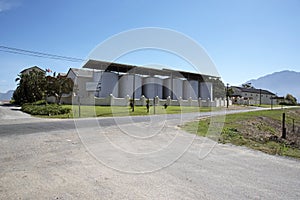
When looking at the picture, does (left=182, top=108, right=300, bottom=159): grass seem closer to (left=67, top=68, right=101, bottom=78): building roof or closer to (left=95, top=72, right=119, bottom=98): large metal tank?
(left=95, top=72, right=119, bottom=98): large metal tank

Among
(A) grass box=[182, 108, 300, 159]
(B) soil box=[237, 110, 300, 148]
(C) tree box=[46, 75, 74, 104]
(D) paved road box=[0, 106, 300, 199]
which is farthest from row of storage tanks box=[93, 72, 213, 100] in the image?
(D) paved road box=[0, 106, 300, 199]

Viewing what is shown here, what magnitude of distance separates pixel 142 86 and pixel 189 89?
1043cm

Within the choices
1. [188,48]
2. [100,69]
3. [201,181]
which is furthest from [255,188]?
[100,69]

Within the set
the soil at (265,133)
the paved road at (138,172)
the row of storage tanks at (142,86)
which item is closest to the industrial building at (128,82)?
the row of storage tanks at (142,86)

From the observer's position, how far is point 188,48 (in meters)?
8.34

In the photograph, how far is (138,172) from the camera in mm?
5512

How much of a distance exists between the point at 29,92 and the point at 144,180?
40135 millimetres

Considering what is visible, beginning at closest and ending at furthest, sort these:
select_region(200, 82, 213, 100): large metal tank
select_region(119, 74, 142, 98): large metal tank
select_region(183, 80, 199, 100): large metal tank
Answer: select_region(119, 74, 142, 98): large metal tank, select_region(183, 80, 199, 100): large metal tank, select_region(200, 82, 213, 100): large metal tank

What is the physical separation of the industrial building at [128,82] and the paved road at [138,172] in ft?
108

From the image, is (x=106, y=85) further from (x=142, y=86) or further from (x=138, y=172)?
(x=138, y=172)

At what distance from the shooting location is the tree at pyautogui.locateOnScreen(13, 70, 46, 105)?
35.5m

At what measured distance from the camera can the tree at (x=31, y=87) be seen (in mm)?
35500

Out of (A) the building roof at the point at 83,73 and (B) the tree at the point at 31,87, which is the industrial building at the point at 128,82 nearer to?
(A) the building roof at the point at 83,73

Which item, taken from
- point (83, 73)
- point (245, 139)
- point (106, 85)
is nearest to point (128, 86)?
point (106, 85)
